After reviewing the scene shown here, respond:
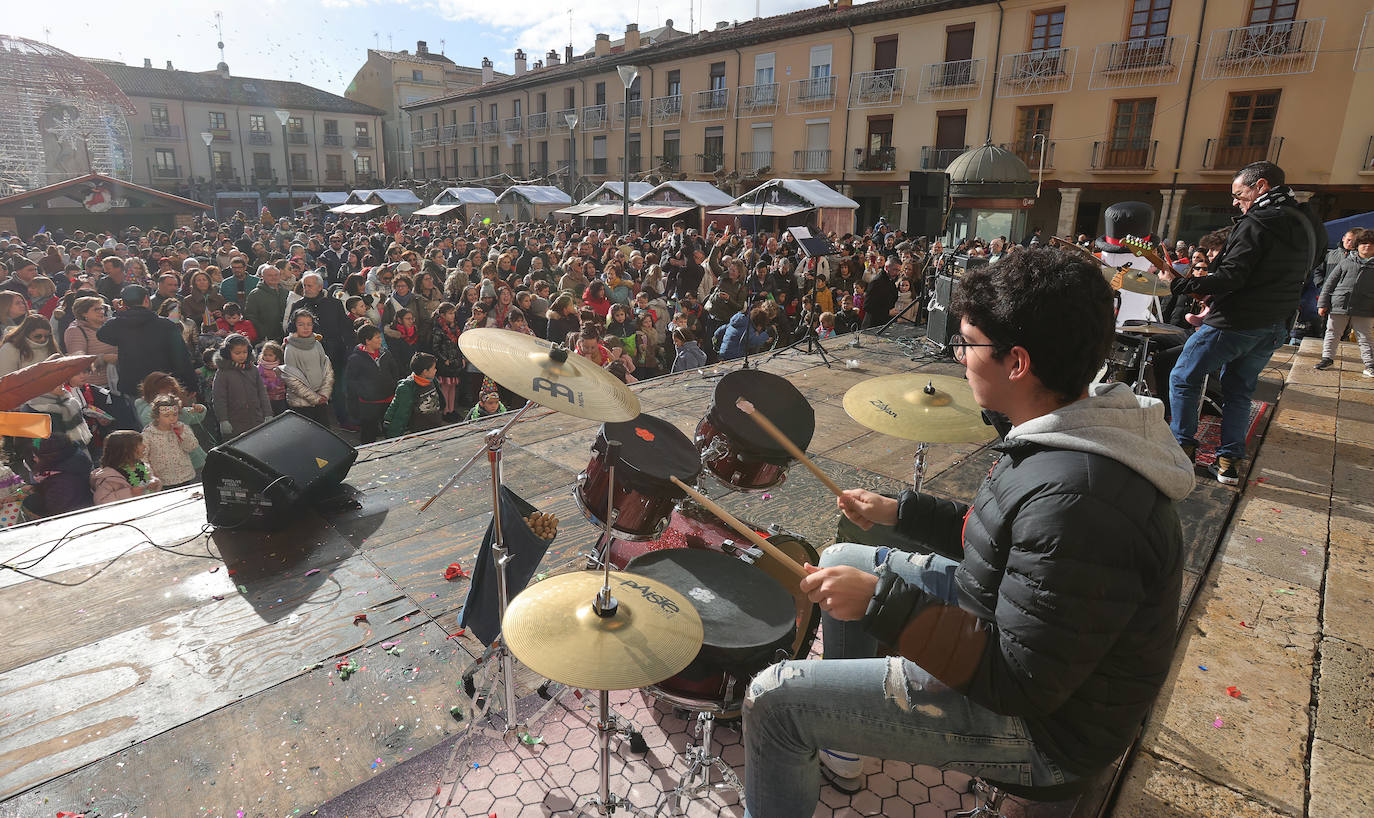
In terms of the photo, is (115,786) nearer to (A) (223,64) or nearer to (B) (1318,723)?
(B) (1318,723)

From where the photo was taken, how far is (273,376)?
607 centimetres

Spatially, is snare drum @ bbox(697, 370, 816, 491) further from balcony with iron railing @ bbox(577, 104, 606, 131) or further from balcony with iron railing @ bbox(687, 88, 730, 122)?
balcony with iron railing @ bbox(577, 104, 606, 131)

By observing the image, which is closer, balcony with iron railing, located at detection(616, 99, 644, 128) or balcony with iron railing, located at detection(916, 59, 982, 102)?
balcony with iron railing, located at detection(916, 59, 982, 102)

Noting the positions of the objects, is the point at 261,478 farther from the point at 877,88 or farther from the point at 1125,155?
the point at 877,88

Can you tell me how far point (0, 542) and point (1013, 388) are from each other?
5.35m

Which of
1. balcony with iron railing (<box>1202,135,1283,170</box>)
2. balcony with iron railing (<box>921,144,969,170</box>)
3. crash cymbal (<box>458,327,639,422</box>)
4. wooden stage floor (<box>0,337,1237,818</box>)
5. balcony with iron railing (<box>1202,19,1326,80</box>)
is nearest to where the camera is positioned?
crash cymbal (<box>458,327,639,422</box>)

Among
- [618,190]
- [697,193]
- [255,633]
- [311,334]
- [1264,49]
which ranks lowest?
[255,633]

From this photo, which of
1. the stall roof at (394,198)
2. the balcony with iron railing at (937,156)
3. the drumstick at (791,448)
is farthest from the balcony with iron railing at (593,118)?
the drumstick at (791,448)


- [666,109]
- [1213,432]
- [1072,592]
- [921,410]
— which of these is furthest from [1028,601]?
[666,109]

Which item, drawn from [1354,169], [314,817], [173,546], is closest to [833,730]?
[314,817]

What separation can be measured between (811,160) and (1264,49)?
13842 mm

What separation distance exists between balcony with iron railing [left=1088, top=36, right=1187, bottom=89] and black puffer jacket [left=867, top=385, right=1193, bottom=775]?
24.1m

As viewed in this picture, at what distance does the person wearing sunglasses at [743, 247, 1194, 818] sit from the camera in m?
1.42

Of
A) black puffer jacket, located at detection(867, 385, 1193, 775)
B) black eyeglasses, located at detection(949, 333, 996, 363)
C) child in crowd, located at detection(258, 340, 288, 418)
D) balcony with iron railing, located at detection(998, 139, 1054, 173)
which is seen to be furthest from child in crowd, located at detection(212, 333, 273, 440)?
balcony with iron railing, located at detection(998, 139, 1054, 173)
